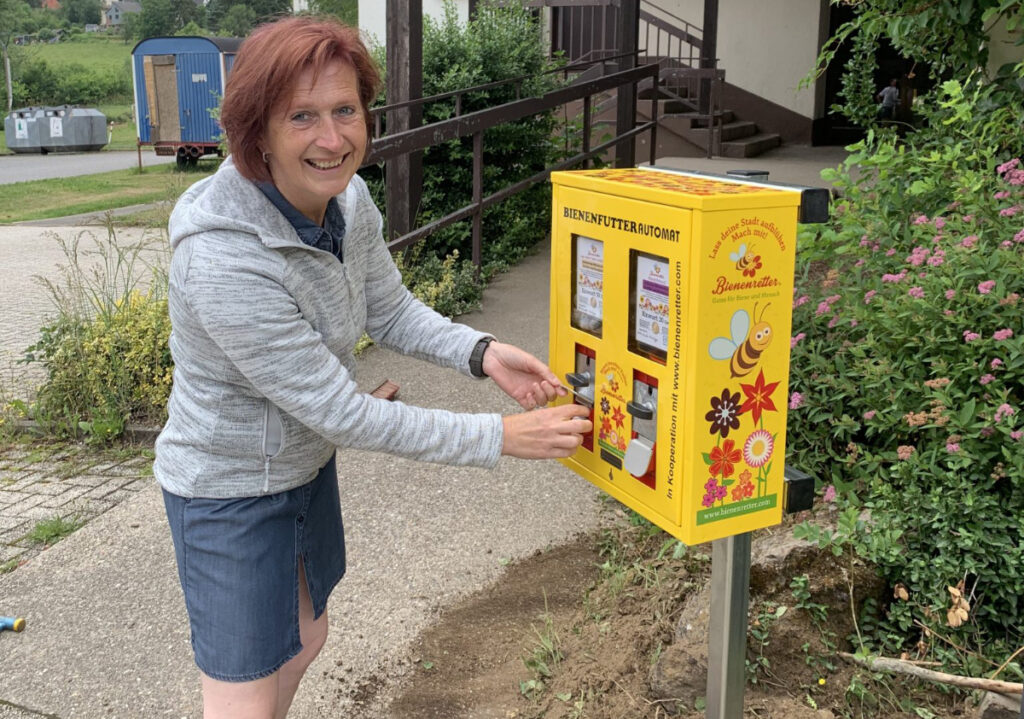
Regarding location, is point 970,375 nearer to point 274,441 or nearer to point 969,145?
point 969,145

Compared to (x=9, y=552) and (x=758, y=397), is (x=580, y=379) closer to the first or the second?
(x=758, y=397)

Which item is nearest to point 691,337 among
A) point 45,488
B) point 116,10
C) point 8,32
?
point 45,488

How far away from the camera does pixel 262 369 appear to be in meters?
1.83

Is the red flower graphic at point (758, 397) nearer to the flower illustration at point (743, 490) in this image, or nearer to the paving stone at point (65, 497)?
the flower illustration at point (743, 490)

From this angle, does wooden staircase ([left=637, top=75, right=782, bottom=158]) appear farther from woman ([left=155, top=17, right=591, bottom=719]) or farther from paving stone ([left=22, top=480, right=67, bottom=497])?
woman ([left=155, top=17, right=591, bottom=719])

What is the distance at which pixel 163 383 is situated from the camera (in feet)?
16.3

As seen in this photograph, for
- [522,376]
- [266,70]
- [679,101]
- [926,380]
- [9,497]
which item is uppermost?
[266,70]

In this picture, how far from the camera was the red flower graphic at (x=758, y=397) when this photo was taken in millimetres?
1794

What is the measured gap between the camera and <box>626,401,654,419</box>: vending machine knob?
6.00 ft

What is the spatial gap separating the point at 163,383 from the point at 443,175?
317 cm

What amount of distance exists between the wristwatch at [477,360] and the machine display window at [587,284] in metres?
0.27

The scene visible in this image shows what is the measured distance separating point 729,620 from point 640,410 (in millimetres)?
464

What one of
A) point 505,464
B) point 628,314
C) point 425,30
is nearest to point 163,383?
point 505,464

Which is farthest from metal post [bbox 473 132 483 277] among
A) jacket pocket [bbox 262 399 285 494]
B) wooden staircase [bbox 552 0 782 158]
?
wooden staircase [bbox 552 0 782 158]
